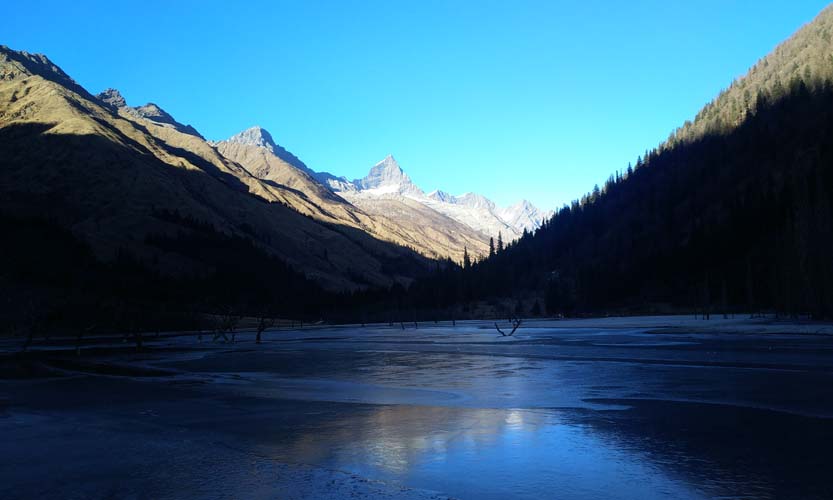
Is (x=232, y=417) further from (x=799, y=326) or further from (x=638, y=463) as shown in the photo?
(x=799, y=326)

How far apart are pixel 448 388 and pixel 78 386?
22.6 m

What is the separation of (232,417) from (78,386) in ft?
60.2

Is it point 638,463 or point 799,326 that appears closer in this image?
point 638,463

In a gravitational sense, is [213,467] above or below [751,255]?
below

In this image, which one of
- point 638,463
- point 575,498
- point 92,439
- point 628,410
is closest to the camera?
point 575,498

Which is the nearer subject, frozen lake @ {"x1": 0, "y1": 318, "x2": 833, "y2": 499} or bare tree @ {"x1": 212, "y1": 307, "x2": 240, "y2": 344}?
frozen lake @ {"x1": 0, "y1": 318, "x2": 833, "y2": 499}

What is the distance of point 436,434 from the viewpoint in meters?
18.9

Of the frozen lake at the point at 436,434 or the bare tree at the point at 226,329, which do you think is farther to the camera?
the bare tree at the point at 226,329

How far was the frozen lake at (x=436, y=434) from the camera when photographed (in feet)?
43.6

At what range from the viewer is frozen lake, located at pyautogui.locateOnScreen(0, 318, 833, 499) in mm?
13298

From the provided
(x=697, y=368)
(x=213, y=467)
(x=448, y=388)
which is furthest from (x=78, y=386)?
(x=697, y=368)

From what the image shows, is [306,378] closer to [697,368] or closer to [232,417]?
[232,417]

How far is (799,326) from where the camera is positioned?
77.2m

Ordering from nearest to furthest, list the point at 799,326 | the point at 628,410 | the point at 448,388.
Answer: the point at 628,410
the point at 448,388
the point at 799,326
